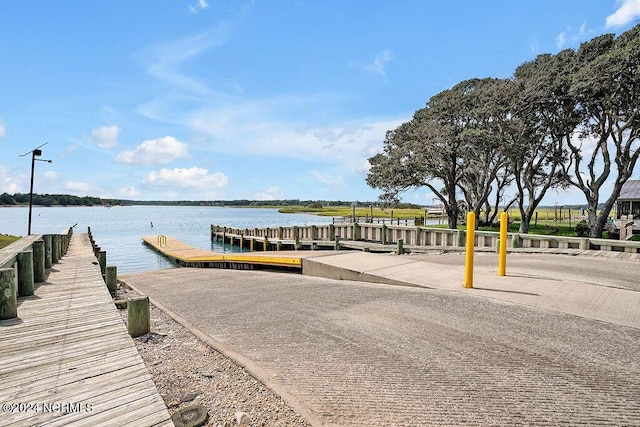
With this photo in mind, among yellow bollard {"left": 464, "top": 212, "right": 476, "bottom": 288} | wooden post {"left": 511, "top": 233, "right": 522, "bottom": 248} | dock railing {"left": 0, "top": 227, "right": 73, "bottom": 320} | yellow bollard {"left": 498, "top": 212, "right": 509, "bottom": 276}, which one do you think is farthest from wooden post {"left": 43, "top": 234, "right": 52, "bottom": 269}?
wooden post {"left": 511, "top": 233, "right": 522, "bottom": 248}

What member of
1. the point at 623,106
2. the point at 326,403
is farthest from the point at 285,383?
the point at 623,106

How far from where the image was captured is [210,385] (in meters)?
3.80

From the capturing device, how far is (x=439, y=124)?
91.0 feet

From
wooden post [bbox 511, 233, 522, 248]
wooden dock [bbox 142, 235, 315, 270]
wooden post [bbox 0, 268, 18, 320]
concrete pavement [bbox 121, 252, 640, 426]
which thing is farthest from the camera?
wooden post [bbox 511, 233, 522, 248]

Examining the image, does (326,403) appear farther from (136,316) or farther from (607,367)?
(136,316)

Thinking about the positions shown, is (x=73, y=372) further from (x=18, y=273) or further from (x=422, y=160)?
(x=422, y=160)

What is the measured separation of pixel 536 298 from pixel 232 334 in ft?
17.7

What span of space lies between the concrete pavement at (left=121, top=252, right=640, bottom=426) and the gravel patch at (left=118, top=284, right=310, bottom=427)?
163 millimetres

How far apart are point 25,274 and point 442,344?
6.91 meters

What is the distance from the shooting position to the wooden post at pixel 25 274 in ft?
19.9

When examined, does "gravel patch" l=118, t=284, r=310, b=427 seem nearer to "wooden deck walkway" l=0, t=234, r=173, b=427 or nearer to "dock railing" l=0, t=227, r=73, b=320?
"wooden deck walkway" l=0, t=234, r=173, b=427

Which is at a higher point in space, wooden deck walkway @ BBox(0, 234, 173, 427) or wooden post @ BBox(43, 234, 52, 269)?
wooden post @ BBox(43, 234, 52, 269)

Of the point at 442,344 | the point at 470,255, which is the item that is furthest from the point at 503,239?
the point at 442,344

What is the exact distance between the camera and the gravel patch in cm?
315
